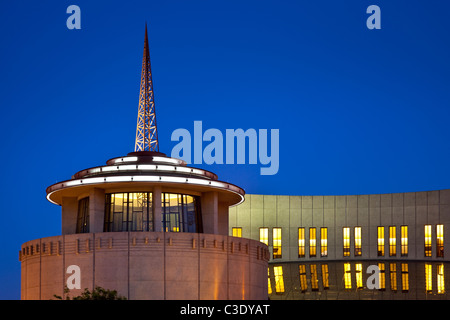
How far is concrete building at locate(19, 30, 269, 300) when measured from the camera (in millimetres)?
69500

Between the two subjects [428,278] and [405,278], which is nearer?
[428,278]

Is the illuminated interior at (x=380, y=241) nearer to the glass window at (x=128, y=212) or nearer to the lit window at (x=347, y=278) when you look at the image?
the lit window at (x=347, y=278)

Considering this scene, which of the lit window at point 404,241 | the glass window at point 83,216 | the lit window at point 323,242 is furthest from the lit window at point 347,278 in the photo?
the glass window at point 83,216

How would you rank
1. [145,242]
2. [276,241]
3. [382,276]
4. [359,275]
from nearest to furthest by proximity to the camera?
[145,242]
[382,276]
[359,275]
[276,241]

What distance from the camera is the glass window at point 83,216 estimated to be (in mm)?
76562

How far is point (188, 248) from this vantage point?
232ft

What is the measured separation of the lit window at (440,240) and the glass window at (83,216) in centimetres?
4572

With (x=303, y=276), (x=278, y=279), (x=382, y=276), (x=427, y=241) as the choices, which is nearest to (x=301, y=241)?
(x=303, y=276)

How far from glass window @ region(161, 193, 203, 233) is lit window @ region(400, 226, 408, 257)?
118 ft

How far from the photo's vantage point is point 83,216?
77.5m

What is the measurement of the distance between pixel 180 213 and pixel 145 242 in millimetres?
6551

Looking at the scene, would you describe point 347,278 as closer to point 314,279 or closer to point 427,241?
point 314,279
